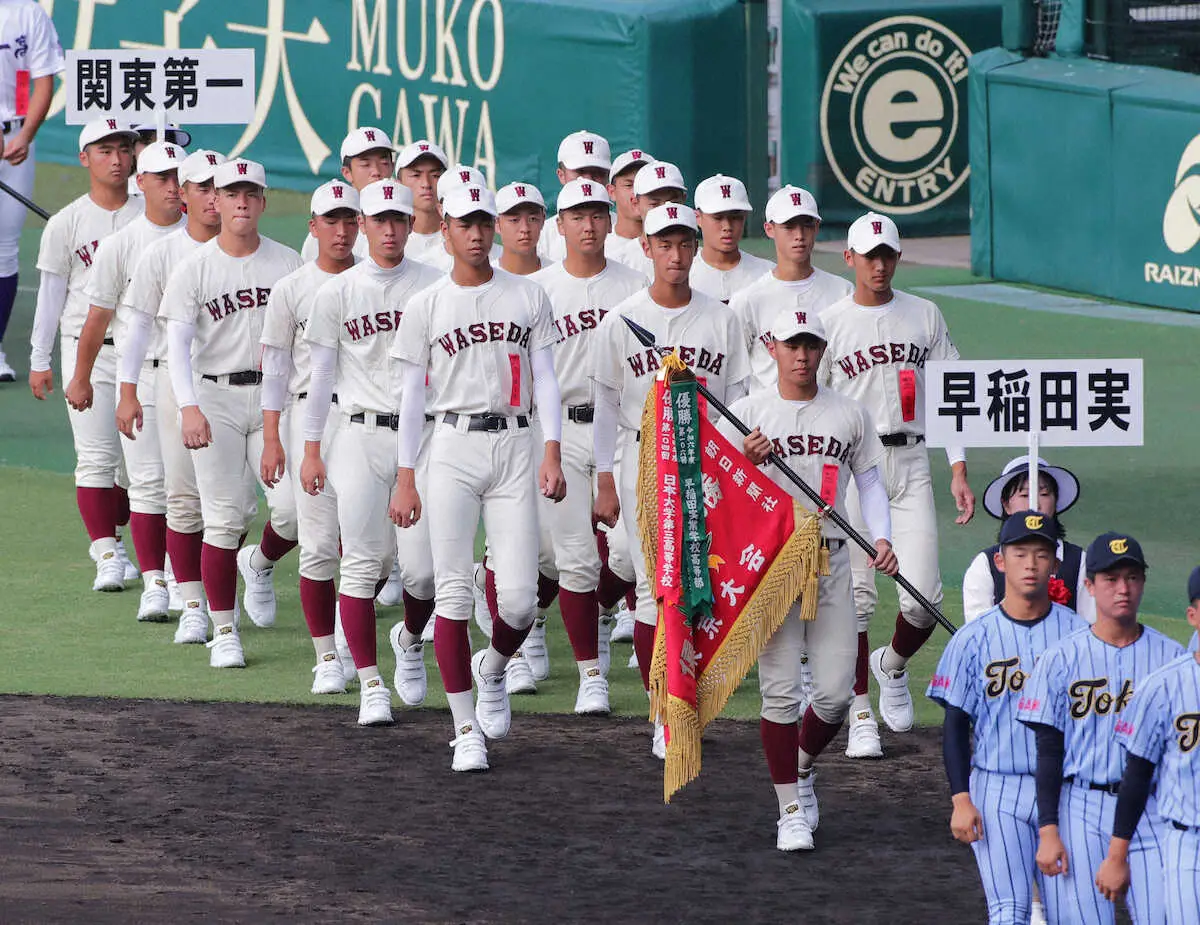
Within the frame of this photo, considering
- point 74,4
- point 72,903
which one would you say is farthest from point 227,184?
point 74,4

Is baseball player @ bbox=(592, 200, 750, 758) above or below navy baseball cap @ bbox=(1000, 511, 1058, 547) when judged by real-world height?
above

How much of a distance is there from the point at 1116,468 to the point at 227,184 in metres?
6.35

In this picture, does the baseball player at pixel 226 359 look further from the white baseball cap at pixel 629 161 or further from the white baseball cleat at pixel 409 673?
the white baseball cap at pixel 629 161

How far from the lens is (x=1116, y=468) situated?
14508 mm

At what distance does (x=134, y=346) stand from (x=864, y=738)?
3.89m

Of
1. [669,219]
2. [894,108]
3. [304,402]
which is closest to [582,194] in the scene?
[669,219]

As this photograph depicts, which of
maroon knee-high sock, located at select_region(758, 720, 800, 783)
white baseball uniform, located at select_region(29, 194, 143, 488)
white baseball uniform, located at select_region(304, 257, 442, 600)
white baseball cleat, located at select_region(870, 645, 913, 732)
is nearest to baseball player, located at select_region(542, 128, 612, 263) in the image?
white baseball uniform, located at select_region(304, 257, 442, 600)

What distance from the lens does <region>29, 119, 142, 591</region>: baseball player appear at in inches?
473

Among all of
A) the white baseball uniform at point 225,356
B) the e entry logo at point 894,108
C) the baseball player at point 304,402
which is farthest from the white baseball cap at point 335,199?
the e entry logo at point 894,108

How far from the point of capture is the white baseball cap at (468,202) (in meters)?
9.34

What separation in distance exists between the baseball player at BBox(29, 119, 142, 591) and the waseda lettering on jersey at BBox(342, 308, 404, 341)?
2425mm

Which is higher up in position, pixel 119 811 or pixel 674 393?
pixel 674 393

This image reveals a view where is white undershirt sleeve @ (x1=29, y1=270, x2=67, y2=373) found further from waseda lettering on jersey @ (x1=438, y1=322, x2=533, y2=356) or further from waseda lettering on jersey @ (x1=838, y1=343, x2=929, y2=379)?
waseda lettering on jersey @ (x1=838, y1=343, x2=929, y2=379)

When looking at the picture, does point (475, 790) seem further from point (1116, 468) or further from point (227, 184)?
point (1116, 468)
